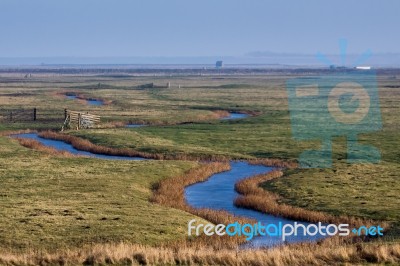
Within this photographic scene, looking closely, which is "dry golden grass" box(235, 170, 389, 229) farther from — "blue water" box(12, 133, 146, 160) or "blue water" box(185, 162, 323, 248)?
"blue water" box(12, 133, 146, 160)

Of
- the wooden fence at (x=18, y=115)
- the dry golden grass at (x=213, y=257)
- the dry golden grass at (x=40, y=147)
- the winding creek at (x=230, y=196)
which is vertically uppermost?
the dry golden grass at (x=213, y=257)

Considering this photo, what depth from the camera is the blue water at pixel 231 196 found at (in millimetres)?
29672

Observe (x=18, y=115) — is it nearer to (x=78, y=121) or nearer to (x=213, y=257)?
(x=78, y=121)

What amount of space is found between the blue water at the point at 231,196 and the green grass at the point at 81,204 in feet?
8.34

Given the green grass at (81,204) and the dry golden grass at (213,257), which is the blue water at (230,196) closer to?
the green grass at (81,204)

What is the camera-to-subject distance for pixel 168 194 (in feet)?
128

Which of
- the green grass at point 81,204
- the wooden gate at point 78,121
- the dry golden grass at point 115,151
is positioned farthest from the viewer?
the wooden gate at point 78,121

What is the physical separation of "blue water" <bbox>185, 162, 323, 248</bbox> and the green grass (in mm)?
2542

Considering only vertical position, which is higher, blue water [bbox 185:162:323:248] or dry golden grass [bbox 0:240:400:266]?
dry golden grass [bbox 0:240:400:266]

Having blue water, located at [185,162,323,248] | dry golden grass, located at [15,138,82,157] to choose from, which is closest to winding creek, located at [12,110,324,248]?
blue water, located at [185,162,323,248]

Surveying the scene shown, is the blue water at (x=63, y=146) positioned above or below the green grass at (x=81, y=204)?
below

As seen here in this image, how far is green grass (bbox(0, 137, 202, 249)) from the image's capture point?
93.2 ft

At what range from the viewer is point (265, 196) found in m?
38.9

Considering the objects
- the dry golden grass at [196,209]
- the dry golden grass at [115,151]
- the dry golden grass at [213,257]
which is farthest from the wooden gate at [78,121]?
the dry golden grass at [213,257]
